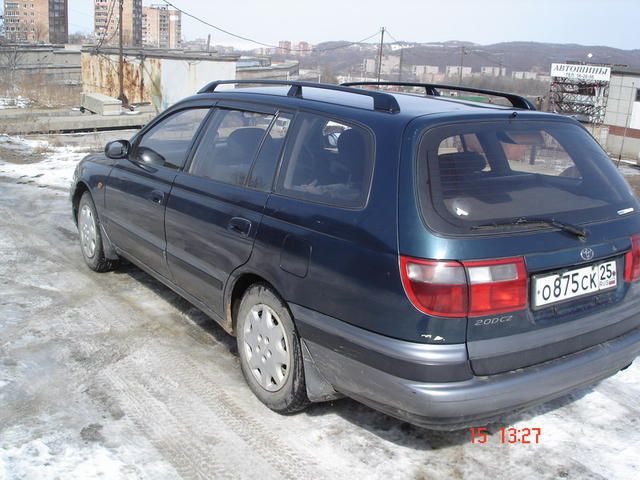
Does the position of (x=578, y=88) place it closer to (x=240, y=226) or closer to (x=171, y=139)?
(x=171, y=139)

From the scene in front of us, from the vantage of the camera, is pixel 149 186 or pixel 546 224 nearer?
pixel 546 224

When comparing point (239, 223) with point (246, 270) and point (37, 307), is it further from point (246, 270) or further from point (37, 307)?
point (37, 307)

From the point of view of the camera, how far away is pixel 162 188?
14.6 feet

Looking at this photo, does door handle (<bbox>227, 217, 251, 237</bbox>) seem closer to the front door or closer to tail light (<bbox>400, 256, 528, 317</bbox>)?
the front door

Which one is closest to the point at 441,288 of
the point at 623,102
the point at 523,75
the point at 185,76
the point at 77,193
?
the point at 77,193

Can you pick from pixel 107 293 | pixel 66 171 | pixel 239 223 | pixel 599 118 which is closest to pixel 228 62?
pixel 66 171

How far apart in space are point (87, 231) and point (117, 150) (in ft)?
3.46

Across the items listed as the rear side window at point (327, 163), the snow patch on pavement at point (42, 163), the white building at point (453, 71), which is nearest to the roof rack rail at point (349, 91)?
the rear side window at point (327, 163)

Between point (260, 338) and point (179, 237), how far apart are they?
41.5 inches

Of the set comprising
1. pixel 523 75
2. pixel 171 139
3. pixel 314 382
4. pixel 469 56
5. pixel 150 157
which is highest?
pixel 469 56

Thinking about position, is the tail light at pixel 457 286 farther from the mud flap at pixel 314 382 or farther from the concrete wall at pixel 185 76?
the concrete wall at pixel 185 76

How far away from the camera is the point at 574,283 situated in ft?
9.60

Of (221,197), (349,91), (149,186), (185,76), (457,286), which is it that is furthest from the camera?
(185,76)

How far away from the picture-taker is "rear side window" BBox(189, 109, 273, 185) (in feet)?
12.5
